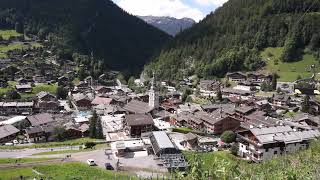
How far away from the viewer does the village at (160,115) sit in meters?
51.9

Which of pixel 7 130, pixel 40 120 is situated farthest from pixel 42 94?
pixel 7 130

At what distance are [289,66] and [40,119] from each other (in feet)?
245

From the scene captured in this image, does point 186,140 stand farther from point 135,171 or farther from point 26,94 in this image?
point 26,94

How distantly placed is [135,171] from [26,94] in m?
60.2

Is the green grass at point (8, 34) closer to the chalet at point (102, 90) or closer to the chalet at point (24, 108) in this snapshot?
the chalet at point (102, 90)

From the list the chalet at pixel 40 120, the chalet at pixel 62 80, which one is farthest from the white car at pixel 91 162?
the chalet at pixel 62 80

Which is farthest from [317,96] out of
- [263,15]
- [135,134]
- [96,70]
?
[96,70]

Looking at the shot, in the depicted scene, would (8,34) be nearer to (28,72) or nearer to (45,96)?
(28,72)

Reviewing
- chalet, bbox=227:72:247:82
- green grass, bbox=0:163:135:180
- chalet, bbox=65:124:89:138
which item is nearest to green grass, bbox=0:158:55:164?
green grass, bbox=0:163:135:180

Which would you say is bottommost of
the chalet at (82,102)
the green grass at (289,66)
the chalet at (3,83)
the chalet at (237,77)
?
the chalet at (82,102)

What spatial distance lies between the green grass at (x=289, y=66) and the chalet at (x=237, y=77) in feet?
28.6

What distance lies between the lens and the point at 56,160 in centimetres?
5194

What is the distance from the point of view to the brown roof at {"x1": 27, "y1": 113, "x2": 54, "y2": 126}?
232ft

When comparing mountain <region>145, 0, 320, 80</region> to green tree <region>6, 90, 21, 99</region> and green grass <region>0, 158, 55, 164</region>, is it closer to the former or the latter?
green tree <region>6, 90, 21, 99</region>
